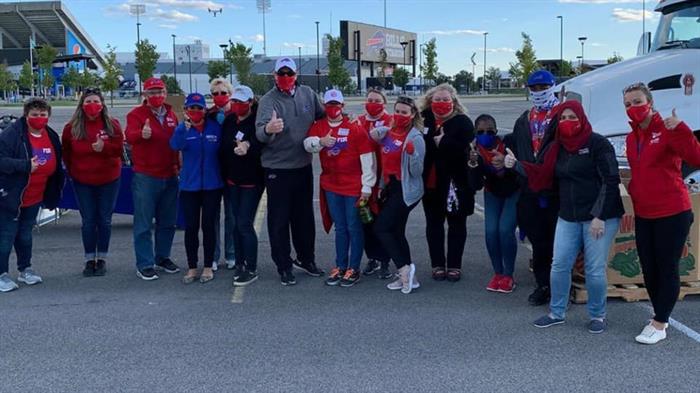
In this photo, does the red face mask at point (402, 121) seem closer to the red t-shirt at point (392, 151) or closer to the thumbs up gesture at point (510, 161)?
the red t-shirt at point (392, 151)

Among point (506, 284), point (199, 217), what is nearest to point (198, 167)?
point (199, 217)

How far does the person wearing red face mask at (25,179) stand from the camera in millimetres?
6352

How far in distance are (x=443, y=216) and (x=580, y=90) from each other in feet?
9.40

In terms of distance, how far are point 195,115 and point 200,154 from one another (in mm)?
362

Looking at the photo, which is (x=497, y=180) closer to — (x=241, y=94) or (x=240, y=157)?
(x=240, y=157)

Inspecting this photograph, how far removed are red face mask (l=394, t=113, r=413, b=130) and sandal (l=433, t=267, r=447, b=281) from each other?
1.47 metres

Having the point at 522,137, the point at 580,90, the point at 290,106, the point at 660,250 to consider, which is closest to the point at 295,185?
the point at 290,106

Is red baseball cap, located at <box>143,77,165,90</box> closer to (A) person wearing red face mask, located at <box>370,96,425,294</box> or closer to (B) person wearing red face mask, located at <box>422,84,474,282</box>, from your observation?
(A) person wearing red face mask, located at <box>370,96,425,294</box>

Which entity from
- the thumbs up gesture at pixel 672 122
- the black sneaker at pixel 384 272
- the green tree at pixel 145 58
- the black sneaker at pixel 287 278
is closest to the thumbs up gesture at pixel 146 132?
the black sneaker at pixel 287 278

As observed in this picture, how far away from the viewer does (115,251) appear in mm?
8234

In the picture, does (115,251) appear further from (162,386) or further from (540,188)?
(540,188)

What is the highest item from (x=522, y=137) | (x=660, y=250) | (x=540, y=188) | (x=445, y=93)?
(x=445, y=93)

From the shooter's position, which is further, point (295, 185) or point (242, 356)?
point (295, 185)

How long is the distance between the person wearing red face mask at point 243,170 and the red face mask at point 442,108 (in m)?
1.66
